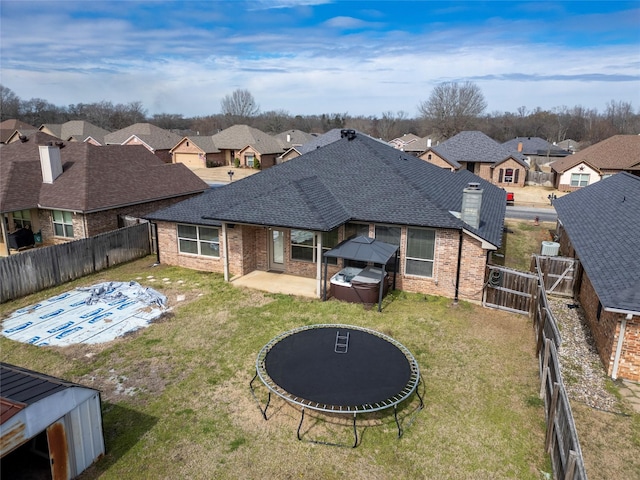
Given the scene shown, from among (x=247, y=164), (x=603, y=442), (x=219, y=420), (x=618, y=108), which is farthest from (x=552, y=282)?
(x=618, y=108)

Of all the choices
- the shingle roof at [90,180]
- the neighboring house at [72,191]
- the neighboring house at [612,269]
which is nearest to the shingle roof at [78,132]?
the shingle roof at [90,180]

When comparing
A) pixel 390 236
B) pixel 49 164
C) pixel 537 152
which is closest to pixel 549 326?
pixel 390 236

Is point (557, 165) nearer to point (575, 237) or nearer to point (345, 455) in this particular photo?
point (575, 237)

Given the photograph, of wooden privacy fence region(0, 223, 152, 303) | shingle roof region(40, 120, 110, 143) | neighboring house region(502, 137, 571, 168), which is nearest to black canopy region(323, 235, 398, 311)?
wooden privacy fence region(0, 223, 152, 303)

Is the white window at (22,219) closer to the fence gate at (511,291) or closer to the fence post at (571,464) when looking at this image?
the fence gate at (511,291)

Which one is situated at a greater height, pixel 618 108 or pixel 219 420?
pixel 618 108

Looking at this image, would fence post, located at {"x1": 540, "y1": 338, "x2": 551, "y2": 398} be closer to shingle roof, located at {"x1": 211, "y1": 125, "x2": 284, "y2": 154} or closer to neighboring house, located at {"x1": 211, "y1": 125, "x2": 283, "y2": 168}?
neighboring house, located at {"x1": 211, "y1": 125, "x2": 283, "y2": 168}
